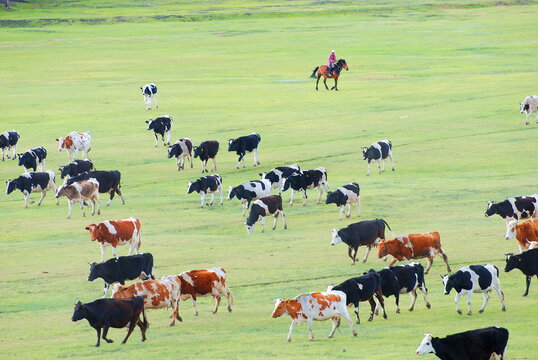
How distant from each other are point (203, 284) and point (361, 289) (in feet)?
11.2

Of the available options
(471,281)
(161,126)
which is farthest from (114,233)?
(161,126)

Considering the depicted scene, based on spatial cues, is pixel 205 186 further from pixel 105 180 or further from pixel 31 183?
pixel 31 183

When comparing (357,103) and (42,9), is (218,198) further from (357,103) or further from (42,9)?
(42,9)

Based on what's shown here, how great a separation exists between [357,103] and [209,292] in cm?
3313

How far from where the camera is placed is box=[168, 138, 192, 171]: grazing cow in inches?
1443

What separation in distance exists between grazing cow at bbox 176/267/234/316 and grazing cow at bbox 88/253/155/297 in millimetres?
1801

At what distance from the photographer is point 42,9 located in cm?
14050

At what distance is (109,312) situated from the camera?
1733 centimetres

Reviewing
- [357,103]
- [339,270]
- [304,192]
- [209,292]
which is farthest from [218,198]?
[357,103]

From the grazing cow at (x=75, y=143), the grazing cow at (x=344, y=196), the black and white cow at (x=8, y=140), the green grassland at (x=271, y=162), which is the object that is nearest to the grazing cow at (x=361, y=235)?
the green grassland at (x=271, y=162)

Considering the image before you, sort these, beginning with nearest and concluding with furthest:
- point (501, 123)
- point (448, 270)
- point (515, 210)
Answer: point (448, 270) → point (515, 210) → point (501, 123)

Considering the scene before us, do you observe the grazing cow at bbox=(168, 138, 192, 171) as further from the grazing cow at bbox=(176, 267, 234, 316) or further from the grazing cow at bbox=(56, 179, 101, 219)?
the grazing cow at bbox=(176, 267, 234, 316)

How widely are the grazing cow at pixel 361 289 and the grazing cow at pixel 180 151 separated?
19377mm

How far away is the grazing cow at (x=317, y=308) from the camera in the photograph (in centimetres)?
1706
